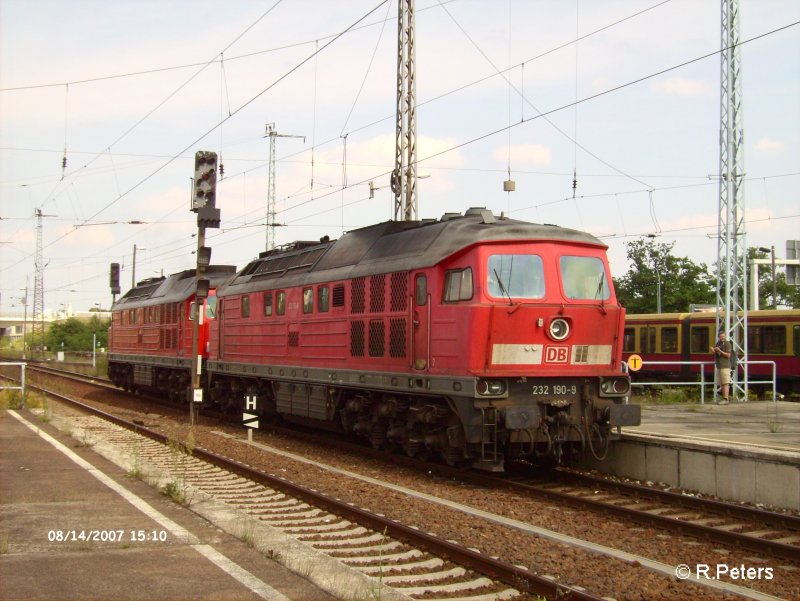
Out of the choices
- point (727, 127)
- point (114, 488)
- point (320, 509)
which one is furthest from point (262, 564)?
point (727, 127)

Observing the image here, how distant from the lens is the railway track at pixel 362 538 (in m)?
7.42

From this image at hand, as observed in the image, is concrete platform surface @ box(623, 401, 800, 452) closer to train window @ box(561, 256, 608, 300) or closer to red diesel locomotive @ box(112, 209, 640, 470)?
red diesel locomotive @ box(112, 209, 640, 470)

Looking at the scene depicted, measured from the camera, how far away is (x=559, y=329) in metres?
13.0

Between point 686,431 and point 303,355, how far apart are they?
728 centimetres

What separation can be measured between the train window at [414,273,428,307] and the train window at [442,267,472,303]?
46 cm

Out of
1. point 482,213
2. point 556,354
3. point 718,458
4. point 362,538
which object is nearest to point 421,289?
point 482,213

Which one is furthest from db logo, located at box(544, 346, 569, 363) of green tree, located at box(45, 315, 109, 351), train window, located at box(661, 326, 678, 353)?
green tree, located at box(45, 315, 109, 351)

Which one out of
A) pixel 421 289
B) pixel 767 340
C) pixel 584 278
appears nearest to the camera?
pixel 584 278

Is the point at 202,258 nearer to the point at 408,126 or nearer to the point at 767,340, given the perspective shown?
the point at 408,126

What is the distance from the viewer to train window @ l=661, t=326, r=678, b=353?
3488 cm

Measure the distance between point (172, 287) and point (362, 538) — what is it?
69.0ft

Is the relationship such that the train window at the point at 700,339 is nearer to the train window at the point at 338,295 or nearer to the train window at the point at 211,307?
the train window at the point at 211,307

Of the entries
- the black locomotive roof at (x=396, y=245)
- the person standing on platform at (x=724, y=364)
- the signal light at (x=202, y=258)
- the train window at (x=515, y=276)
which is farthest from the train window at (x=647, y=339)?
the train window at (x=515, y=276)

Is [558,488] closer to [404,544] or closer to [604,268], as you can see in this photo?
[604,268]
